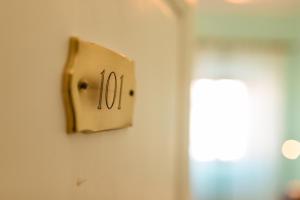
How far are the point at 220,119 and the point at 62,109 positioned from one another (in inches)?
122

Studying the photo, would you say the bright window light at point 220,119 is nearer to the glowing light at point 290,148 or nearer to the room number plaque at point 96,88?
the glowing light at point 290,148

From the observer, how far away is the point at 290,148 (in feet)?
11.4

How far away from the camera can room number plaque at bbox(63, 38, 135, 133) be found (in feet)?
1.35

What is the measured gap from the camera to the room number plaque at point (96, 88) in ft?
1.35

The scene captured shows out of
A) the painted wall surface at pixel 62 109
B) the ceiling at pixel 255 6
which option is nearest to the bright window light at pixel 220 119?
the ceiling at pixel 255 6

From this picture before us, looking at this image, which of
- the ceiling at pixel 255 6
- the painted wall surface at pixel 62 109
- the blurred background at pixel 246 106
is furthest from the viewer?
the blurred background at pixel 246 106

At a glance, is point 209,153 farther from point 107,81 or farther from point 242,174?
point 107,81

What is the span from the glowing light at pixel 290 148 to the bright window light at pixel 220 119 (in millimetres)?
331

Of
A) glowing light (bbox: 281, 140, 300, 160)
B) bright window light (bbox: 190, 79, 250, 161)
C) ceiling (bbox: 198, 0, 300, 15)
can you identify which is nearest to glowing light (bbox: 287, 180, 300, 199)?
glowing light (bbox: 281, 140, 300, 160)

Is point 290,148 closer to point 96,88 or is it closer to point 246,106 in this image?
point 246,106

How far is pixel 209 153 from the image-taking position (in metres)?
3.40

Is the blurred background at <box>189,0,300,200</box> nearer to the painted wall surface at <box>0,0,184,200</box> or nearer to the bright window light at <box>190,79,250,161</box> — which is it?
the bright window light at <box>190,79,250,161</box>

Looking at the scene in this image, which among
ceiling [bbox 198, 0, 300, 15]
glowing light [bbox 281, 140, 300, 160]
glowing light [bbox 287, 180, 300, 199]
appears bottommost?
glowing light [bbox 287, 180, 300, 199]

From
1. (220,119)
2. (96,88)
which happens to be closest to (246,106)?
(220,119)
